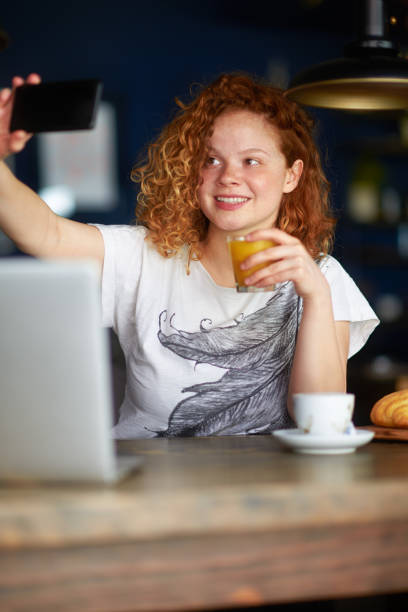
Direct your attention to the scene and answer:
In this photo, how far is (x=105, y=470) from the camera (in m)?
0.81

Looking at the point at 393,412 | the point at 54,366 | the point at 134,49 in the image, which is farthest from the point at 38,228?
the point at 134,49

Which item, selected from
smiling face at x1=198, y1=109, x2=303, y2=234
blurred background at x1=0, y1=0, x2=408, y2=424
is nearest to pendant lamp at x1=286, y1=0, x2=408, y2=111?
smiling face at x1=198, y1=109, x2=303, y2=234

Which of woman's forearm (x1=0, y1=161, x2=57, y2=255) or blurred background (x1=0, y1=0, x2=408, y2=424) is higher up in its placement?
blurred background (x1=0, y1=0, x2=408, y2=424)

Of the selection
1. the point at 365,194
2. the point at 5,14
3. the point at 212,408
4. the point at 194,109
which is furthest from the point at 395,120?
the point at 212,408

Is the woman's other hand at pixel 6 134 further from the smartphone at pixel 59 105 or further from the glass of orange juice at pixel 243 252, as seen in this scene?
the glass of orange juice at pixel 243 252

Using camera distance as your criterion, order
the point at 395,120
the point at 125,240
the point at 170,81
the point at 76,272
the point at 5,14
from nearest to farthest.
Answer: the point at 76,272 → the point at 125,240 → the point at 5,14 → the point at 170,81 → the point at 395,120

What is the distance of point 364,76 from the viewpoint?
57.8 inches

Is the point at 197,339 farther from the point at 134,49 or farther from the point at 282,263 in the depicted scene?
the point at 134,49

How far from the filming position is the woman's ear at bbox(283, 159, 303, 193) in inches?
76.7

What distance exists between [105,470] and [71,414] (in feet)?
0.27

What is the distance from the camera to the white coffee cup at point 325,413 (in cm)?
110

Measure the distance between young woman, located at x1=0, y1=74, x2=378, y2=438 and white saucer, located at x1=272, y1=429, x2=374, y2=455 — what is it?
45cm

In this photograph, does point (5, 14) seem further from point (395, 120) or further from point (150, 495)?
point (150, 495)

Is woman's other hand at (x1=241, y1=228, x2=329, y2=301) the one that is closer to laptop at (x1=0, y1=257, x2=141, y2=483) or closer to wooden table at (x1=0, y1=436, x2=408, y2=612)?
wooden table at (x1=0, y1=436, x2=408, y2=612)
